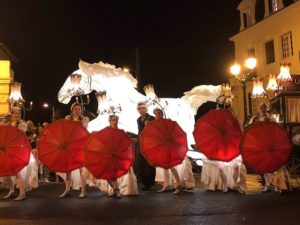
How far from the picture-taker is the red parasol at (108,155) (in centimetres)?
944

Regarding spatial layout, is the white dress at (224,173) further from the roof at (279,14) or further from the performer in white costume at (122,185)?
the roof at (279,14)

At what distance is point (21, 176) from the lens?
32.7 ft

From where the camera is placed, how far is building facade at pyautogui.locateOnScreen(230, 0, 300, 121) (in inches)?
955

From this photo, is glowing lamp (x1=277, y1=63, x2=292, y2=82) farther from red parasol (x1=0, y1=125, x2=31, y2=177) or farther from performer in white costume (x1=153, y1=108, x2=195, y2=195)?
red parasol (x1=0, y1=125, x2=31, y2=177)

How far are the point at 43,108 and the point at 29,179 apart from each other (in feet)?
124

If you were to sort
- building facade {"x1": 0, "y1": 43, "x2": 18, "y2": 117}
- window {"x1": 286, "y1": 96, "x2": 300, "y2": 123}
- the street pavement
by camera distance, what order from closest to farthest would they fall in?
the street pavement → window {"x1": 286, "y1": 96, "x2": 300, "y2": 123} → building facade {"x1": 0, "y1": 43, "x2": 18, "y2": 117}

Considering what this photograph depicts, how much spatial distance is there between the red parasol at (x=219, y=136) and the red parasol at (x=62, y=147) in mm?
2507

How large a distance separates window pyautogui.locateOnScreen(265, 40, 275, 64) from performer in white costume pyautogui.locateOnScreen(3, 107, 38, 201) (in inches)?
734

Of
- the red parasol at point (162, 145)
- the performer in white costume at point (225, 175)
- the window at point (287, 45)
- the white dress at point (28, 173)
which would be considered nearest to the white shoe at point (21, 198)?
the white dress at point (28, 173)

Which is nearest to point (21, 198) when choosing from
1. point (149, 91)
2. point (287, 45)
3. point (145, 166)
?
point (145, 166)

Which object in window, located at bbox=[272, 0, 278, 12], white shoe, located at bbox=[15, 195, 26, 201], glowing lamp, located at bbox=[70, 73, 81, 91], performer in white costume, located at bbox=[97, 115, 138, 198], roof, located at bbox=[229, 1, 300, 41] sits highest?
window, located at bbox=[272, 0, 278, 12]

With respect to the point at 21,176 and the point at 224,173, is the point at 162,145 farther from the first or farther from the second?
the point at 21,176

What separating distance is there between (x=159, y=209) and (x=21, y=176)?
328 centimetres

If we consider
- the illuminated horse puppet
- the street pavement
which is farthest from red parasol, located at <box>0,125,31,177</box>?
the illuminated horse puppet
